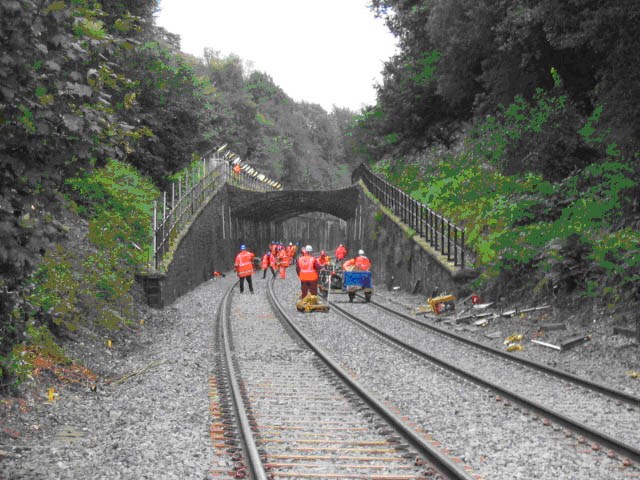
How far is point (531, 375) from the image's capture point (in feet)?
31.4

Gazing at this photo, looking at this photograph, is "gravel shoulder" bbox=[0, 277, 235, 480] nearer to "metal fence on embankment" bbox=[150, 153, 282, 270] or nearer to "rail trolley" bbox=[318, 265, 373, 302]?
"metal fence on embankment" bbox=[150, 153, 282, 270]

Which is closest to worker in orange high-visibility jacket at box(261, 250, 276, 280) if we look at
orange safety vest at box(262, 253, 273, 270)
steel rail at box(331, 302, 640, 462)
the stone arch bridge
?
orange safety vest at box(262, 253, 273, 270)

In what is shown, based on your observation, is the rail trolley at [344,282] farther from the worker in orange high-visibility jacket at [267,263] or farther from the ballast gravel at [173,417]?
the worker in orange high-visibility jacket at [267,263]

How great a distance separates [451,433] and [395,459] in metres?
1.11

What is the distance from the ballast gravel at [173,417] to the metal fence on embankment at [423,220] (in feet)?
24.2

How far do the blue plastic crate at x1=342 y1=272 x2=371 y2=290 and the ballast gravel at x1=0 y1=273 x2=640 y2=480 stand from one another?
882cm

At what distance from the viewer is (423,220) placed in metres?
24.8

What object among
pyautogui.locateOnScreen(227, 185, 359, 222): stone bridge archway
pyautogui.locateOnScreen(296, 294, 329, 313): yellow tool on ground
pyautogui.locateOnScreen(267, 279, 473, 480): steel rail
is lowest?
pyautogui.locateOnScreen(267, 279, 473, 480): steel rail

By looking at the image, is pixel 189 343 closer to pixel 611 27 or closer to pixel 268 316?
pixel 268 316

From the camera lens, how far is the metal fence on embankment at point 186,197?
21.5 metres

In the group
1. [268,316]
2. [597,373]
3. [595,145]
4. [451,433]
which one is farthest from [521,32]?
[451,433]

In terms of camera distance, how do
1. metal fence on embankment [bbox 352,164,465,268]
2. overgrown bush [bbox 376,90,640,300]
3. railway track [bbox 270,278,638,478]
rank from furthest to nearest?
metal fence on embankment [bbox 352,164,465,268]
overgrown bush [bbox 376,90,640,300]
railway track [bbox 270,278,638,478]

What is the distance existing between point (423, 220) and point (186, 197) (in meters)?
10.2

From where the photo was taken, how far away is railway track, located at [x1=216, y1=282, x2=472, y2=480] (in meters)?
5.54
